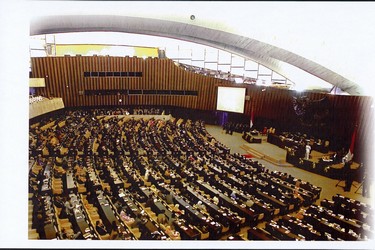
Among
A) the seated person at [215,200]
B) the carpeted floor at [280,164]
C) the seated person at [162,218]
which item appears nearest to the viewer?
the seated person at [162,218]

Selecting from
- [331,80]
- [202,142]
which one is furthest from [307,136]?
[202,142]

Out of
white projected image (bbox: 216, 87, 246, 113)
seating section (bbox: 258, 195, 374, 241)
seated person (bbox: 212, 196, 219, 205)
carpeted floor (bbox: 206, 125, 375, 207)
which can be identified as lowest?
carpeted floor (bbox: 206, 125, 375, 207)

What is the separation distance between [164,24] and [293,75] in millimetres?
10236

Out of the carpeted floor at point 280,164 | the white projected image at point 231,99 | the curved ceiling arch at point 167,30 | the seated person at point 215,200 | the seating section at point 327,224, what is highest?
the curved ceiling arch at point 167,30

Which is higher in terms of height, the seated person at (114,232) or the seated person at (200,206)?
the seated person at (114,232)

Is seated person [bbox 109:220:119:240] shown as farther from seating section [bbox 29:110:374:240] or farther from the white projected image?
the white projected image

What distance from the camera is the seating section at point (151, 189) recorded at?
735 centimetres

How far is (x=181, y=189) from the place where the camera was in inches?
388

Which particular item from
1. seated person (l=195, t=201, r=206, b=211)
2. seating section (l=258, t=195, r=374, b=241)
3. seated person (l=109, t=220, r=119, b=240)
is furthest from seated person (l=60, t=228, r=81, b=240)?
seating section (l=258, t=195, r=374, b=241)

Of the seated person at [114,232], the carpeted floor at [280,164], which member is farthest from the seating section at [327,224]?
the seated person at [114,232]

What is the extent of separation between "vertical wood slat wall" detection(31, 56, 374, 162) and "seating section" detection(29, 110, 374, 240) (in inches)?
165

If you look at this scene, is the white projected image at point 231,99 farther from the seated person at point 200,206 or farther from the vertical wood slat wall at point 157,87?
the seated person at point 200,206

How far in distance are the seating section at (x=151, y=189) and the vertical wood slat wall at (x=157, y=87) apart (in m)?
4.20

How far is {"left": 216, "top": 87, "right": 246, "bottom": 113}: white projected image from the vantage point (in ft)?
62.5
